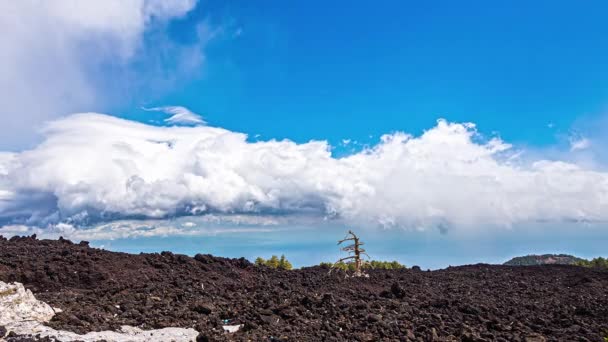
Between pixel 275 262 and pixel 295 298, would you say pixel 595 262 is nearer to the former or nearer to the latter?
pixel 275 262

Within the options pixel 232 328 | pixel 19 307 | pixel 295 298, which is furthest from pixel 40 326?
pixel 295 298

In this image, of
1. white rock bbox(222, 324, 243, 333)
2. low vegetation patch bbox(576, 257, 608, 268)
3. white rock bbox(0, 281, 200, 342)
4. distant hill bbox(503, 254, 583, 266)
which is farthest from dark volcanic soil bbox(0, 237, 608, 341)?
distant hill bbox(503, 254, 583, 266)

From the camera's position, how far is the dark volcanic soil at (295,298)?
1191cm

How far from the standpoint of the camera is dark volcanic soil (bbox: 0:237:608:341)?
11906 millimetres

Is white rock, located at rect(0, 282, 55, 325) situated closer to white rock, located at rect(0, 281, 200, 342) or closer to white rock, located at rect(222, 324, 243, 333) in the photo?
white rock, located at rect(0, 281, 200, 342)

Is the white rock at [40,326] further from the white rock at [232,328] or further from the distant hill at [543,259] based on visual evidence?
the distant hill at [543,259]

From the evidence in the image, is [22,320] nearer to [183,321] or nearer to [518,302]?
[183,321]

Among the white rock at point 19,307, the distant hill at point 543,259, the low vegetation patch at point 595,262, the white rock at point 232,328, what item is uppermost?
the distant hill at point 543,259

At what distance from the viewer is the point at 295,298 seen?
14945mm

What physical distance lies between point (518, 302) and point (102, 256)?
50.0 ft

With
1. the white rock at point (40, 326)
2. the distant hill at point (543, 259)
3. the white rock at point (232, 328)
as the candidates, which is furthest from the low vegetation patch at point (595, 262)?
the white rock at point (40, 326)

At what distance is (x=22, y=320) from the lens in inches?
459

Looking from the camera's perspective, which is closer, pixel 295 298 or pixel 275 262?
pixel 295 298

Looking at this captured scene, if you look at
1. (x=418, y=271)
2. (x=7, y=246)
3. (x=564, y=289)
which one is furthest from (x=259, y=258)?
(x=564, y=289)
